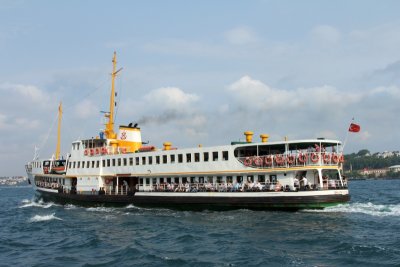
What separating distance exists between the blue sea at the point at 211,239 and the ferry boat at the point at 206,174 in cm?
113

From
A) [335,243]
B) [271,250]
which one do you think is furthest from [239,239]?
[335,243]

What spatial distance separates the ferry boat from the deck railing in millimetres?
68

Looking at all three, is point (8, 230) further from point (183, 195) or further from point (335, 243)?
point (335, 243)

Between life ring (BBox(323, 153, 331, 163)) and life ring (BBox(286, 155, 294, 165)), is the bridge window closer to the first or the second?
life ring (BBox(286, 155, 294, 165))

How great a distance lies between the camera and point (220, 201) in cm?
2962

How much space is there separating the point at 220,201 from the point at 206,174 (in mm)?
2662

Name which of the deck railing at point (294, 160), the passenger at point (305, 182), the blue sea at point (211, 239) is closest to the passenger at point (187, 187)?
the blue sea at point (211, 239)

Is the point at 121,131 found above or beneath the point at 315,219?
above

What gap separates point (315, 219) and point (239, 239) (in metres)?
6.56

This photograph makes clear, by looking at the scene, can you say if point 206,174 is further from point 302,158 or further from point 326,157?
point 326,157

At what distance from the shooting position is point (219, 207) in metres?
29.8

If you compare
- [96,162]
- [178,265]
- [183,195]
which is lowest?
[178,265]

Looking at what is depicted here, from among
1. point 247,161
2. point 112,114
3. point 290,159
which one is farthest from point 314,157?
point 112,114

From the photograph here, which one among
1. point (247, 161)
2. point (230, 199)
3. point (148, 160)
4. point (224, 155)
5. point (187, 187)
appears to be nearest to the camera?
point (230, 199)
